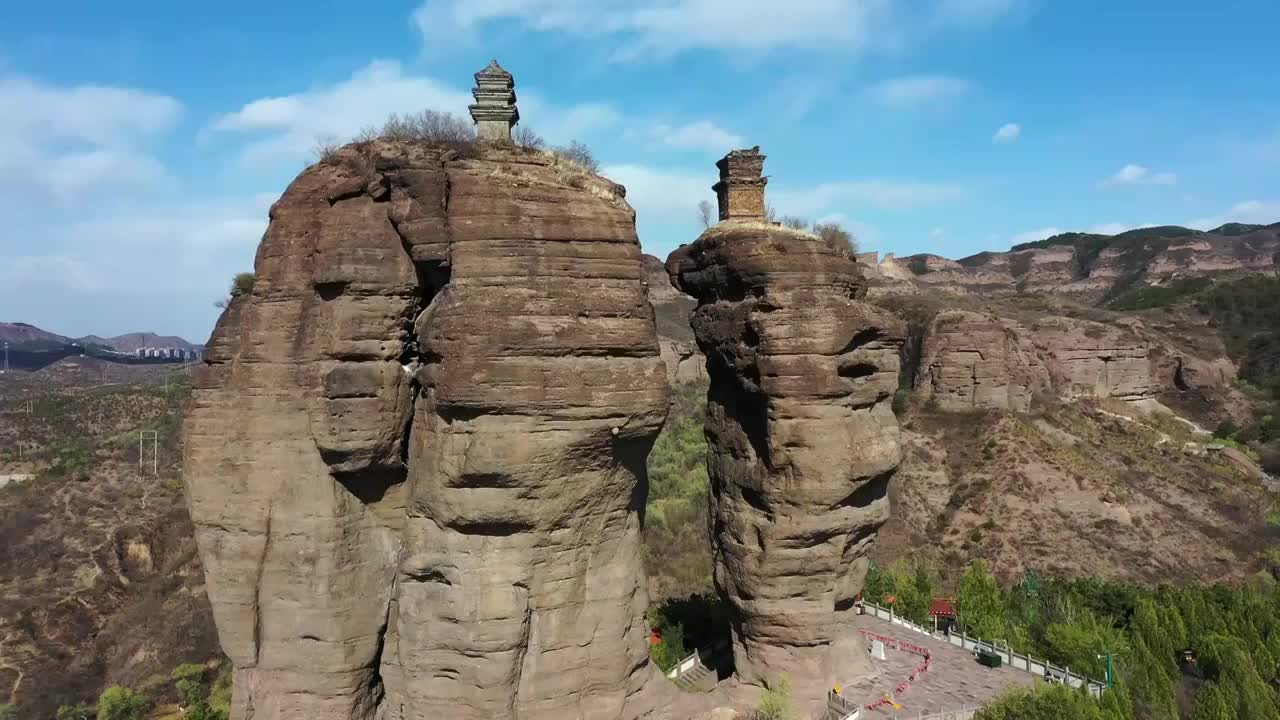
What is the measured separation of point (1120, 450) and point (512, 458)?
48.9 metres

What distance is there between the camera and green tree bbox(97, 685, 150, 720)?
27156 millimetres

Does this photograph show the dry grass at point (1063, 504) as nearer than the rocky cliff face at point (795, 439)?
No

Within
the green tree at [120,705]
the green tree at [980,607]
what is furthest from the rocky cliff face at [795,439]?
the green tree at [120,705]

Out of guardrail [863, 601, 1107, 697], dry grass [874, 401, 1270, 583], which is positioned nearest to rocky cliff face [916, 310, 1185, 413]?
dry grass [874, 401, 1270, 583]

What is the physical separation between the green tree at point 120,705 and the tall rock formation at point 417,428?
831 inches

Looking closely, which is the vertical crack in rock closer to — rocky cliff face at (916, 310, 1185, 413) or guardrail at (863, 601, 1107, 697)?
guardrail at (863, 601, 1107, 697)

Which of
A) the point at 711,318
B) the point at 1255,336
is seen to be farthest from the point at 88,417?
the point at 1255,336

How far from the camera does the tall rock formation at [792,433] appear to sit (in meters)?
15.9

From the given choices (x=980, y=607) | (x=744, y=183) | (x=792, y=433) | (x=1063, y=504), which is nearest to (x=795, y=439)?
(x=792, y=433)

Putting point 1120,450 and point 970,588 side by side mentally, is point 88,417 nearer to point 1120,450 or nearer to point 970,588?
point 970,588

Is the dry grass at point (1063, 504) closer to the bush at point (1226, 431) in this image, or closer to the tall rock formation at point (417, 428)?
the bush at point (1226, 431)

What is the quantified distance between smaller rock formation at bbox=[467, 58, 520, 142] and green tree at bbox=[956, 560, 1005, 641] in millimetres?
22540

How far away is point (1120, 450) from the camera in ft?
153

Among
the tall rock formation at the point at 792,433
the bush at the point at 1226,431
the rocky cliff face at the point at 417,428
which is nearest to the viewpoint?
the rocky cliff face at the point at 417,428
